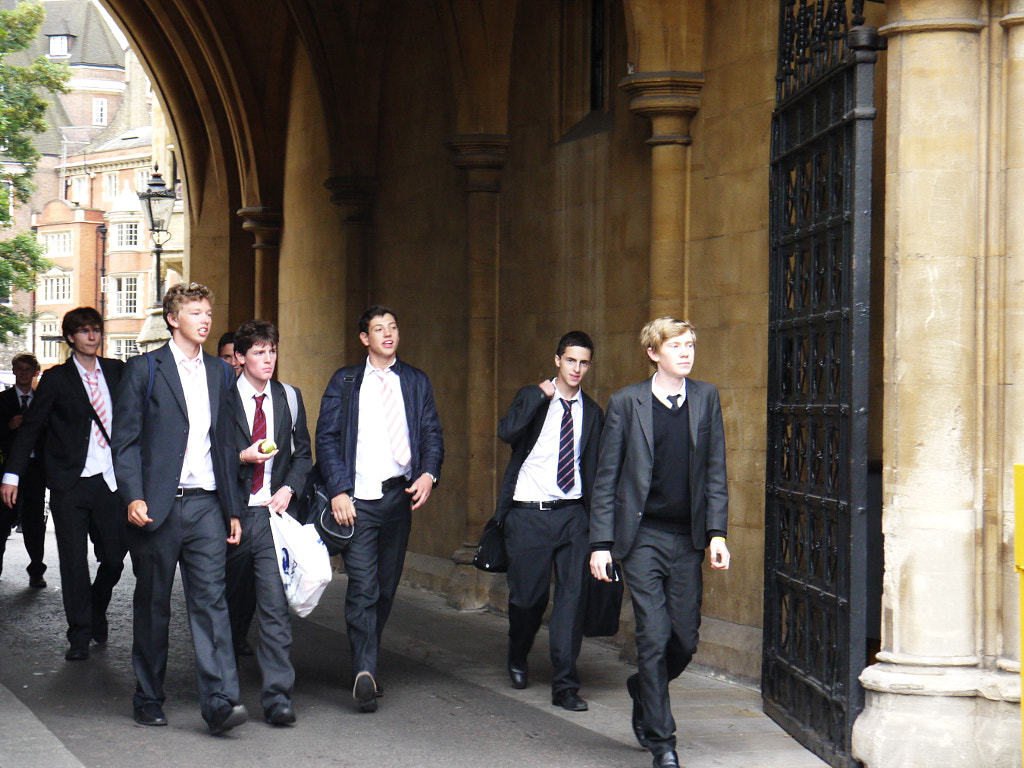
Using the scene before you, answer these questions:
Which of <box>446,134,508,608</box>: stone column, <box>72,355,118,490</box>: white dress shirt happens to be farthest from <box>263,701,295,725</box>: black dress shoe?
<box>446,134,508,608</box>: stone column

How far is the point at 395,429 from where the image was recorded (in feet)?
24.2

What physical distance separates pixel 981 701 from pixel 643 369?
4.04m

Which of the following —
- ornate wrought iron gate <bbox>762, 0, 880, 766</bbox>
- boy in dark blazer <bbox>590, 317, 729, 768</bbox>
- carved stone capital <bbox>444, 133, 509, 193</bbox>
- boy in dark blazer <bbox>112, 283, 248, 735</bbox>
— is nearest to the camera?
ornate wrought iron gate <bbox>762, 0, 880, 766</bbox>

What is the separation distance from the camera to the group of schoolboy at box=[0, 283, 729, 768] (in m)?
6.14

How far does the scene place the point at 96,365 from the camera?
8.77 metres

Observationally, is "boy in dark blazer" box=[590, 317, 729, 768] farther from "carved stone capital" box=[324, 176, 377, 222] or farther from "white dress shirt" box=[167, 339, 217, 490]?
"carved stone capital" box=[324, 176, 377, 222]

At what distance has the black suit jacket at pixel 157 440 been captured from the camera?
6.61 metres

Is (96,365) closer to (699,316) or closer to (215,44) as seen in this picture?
(699,316)

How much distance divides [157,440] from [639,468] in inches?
82.1

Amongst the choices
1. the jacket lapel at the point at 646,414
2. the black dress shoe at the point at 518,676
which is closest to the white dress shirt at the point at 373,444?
the black dress shoe at the point at 518,676

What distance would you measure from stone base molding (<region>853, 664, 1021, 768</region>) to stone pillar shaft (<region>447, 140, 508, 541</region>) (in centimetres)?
598

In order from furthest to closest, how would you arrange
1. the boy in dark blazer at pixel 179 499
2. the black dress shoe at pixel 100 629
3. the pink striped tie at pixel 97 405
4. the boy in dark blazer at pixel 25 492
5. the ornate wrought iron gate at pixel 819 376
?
the boy in dark blazer at pixel 25 492
the black dress shoe at pixel 100 629
the pink striped tie at pixel 97 405
the boy in dark blazer at pixel 179 499
the ornate wrought iron gate at pixel 819 376

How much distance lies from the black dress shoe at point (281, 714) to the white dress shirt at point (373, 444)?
105 centimetres

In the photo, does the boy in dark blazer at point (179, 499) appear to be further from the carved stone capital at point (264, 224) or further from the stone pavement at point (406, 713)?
the carved stone capital at point (264, 224)
